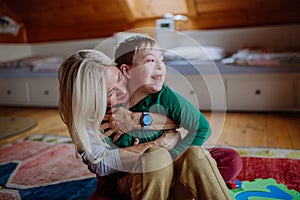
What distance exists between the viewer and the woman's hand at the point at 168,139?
28.3 inches

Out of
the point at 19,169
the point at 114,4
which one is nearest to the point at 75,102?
the point at 19,169

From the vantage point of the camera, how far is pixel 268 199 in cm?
105

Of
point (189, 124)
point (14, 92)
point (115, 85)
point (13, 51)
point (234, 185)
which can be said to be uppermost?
point (115, 85)

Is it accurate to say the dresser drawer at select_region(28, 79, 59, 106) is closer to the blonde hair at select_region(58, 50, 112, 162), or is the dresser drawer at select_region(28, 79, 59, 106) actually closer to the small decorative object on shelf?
the small decorative object on shelf

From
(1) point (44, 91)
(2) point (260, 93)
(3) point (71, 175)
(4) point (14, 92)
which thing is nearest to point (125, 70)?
(3) point (71, 175)

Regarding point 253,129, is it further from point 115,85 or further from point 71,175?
point 115,85

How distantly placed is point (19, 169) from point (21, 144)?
451 mm

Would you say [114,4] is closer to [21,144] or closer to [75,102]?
[21,144]

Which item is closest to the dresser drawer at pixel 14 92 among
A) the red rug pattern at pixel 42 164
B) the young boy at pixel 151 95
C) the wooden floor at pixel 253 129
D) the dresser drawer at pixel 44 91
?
the dresser drawer at pixel 44 91

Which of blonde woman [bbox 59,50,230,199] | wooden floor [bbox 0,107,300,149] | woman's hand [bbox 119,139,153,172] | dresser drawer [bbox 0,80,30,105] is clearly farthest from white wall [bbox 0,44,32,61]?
woman's hand [bbox 119,139,153,172]

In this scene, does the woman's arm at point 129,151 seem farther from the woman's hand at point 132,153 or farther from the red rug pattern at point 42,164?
the red rug pattern at point 42,164

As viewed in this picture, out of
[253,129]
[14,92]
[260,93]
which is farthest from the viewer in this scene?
[14,92]

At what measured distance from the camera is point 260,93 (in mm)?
2404

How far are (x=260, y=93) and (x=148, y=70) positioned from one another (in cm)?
202
